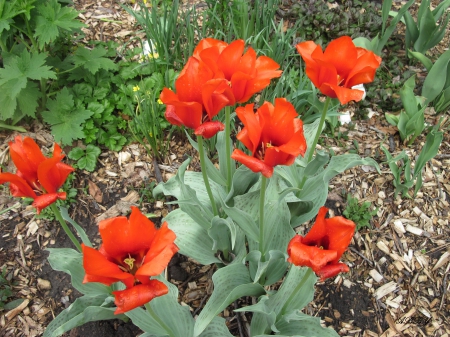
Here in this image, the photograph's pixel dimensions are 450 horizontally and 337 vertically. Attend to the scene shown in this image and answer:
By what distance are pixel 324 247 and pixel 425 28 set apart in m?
2.57

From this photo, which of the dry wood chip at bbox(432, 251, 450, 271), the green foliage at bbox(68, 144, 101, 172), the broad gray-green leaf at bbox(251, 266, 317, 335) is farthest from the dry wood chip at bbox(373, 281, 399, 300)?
the green foliage at bbox(68, 144, 101, 172)

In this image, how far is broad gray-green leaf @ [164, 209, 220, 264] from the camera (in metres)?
2.10

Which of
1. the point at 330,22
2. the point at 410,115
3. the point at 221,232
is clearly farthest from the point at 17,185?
the point at 330,22

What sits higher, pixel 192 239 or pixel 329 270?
pixel 329 270

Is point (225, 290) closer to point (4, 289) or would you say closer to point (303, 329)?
point (303, 329)

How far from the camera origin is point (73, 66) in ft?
9.69

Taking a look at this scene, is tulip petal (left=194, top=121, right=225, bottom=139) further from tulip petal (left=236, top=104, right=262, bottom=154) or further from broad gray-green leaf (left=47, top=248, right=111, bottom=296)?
broad gray-green leaf (left=47, top=248, right=111, bottom=296)

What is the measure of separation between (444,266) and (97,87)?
2585mm

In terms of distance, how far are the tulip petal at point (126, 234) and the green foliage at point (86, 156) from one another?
1635 mm

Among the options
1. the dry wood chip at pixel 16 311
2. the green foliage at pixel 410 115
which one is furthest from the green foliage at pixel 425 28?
the dry wood chip at pixel 16 311

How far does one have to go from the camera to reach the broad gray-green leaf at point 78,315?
5.44 feet

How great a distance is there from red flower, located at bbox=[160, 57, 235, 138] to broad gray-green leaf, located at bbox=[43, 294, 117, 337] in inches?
34.1

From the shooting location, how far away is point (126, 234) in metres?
1.19

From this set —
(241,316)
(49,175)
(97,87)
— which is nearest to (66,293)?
(241,316)
